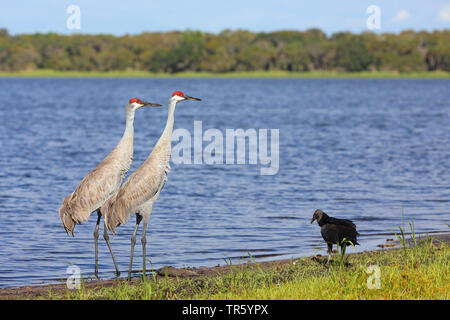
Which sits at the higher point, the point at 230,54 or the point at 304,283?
the point at 230,54

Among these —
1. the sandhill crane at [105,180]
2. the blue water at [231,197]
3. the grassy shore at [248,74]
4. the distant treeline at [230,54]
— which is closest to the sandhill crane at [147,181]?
the sandhill crane at [105,180]

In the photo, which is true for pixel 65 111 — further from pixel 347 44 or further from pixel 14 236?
pixel 347 44

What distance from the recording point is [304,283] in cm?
887

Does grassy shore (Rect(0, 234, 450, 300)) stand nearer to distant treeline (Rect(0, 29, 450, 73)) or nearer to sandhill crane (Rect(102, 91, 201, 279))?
sandhill crane (Rect(102, 91, 201, 279))

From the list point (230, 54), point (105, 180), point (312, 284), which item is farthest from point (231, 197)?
point (230, 54)

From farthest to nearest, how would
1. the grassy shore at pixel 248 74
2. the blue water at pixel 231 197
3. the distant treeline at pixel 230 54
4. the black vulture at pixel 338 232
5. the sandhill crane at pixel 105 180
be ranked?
the grassy shore at pixel 248 74 → the distant treeline at pixel 230 54 → the blue water at pixel 231 197 → the sandhill crane at pixel 105 180 → the black vulture at pixel 338 232

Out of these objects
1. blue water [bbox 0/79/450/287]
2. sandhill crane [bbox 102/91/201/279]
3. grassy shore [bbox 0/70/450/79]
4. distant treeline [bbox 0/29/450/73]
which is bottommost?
blue water [bbox 0/79/450/287]

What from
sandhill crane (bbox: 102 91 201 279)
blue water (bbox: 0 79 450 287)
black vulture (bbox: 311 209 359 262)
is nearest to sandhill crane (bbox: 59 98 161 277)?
sandhill crane (bbox: 102 91 201 279)

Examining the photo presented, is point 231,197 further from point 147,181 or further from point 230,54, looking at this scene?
point 230,54

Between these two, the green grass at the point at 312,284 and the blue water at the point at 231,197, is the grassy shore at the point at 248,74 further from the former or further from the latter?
the green grass at the point at 312,284

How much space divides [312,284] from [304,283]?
0.25 metres

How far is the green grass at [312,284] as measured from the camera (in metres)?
8.13

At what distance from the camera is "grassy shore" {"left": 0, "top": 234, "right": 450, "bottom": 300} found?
8164 millimetres

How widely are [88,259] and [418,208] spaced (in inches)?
338
